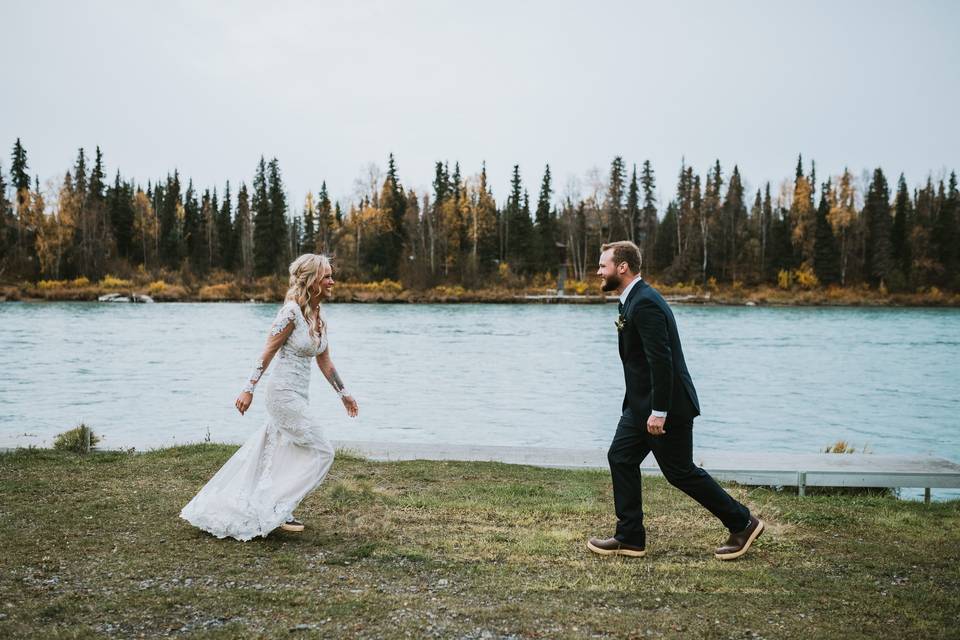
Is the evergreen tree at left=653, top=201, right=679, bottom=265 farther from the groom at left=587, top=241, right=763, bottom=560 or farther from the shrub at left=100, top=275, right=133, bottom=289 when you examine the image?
the groom at left=587, top=241, right=763, bottom=560

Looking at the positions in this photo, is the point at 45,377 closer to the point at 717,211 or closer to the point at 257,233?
the point at 257,233

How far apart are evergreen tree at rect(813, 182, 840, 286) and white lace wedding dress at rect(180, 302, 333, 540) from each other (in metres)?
90.7

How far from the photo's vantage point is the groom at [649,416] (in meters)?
5.31

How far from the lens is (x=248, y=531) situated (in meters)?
5.84

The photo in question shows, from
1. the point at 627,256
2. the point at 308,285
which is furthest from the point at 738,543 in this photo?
the point at 308,285

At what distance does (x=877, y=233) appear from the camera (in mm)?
88250

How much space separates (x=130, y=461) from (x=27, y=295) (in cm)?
7356

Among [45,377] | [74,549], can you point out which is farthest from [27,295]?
[74,549]

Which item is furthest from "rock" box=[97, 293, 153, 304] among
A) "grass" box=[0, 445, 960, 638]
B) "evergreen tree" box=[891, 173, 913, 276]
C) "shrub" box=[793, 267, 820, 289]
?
"evergreen tree" box=[891, 173, 913, 276]

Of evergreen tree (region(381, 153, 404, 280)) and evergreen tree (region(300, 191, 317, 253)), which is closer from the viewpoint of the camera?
evergreen tree (region(381, 153, 404, 280))

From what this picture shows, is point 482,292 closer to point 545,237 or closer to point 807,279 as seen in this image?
point 545,237

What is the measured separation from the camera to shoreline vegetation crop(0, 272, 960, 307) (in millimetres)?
77125

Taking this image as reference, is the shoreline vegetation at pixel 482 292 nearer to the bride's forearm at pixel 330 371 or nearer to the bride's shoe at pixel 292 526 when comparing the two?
the bride's forearm at pixel 330 371

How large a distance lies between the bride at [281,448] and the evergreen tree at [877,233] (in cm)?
9075
